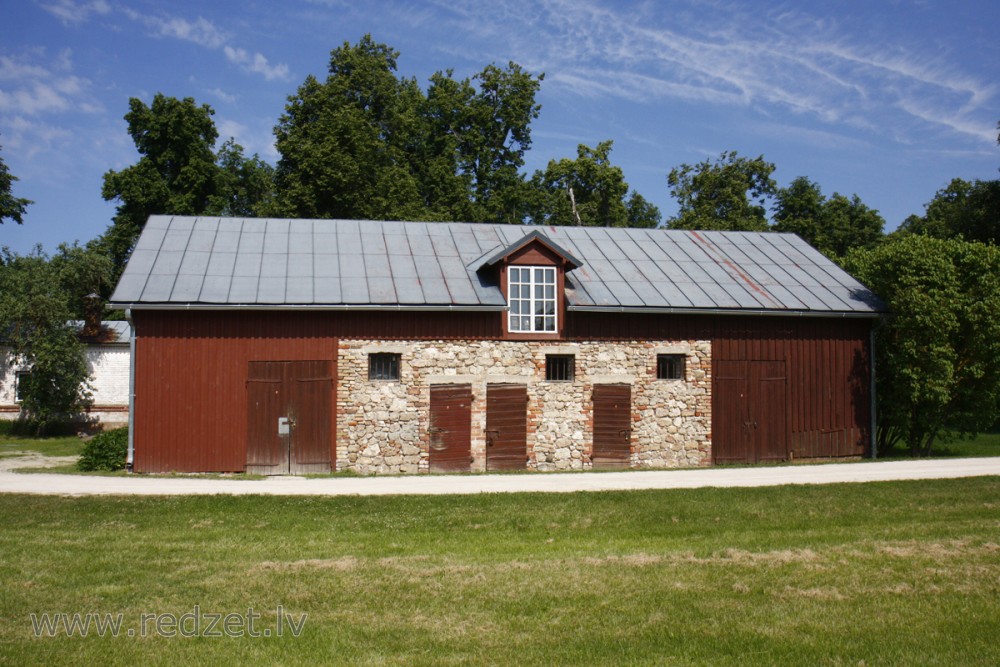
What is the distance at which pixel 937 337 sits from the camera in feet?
72.2

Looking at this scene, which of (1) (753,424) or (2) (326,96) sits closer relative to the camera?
(1) (753,424)

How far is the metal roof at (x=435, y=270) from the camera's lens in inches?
792

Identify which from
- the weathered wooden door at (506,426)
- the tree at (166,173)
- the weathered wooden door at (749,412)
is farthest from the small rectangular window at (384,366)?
the tree at (166,173)

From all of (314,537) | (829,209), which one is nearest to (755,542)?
(314,537)

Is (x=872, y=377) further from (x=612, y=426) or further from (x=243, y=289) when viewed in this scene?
(x=243, y=289)

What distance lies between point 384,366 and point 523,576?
11.4 m

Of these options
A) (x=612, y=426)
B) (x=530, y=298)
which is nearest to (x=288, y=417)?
(x=530, y=298)

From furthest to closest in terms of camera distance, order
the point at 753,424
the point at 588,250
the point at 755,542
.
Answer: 1. the point at 588,250
2. the point at 753,424
3. the point at 755,542

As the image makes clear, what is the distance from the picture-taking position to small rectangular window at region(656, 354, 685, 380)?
21984 millimetres

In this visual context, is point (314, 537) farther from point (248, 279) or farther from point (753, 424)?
point (753, 424)

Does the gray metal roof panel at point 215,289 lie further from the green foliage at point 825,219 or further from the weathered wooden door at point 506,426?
the green foliage at point 825,219

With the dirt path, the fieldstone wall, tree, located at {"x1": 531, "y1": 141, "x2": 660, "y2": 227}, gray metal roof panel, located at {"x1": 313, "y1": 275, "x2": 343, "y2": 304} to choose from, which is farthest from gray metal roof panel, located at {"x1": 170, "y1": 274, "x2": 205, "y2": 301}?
tree, located at {"x1": 531, "y1": 141, "x2": 660, "y2": 227}

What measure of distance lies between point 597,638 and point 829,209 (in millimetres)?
44285

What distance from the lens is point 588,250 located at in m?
24.4
